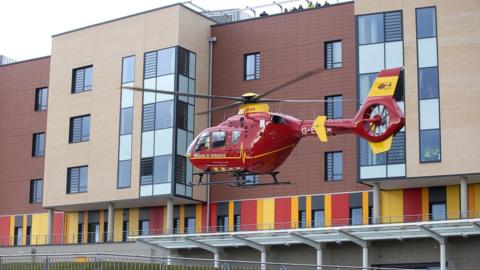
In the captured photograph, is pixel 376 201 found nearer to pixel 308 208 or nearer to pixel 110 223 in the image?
pixel 308 208

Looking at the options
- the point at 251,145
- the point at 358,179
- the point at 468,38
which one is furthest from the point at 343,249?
the point at 251,145

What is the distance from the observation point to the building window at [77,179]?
59719 mm

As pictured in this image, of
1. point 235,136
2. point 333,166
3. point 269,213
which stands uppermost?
point 333,166

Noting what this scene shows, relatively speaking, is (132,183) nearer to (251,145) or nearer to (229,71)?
(229,71)

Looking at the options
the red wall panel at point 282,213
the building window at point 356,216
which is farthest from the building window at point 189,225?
the building window at point 356,216

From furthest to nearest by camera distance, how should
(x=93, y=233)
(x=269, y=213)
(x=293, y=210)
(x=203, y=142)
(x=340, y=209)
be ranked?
(x=93, y=233), (x=269, y=213), (x=293, y=210), (x=340, y=209), (x=203, y=142)

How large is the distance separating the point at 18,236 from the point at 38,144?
6.21 m

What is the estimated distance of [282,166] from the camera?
55.2 metres

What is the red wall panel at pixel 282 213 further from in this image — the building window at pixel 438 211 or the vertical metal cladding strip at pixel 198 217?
the building window at pixel 438 211

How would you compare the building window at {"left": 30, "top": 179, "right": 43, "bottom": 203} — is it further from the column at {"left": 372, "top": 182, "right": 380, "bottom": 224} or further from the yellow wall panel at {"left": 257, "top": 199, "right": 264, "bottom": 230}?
the column at {"left": 372, "top": 182, "right": 380, "bottom": 224}

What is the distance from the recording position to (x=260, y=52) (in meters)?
57.1

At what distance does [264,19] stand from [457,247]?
1800 centimetres

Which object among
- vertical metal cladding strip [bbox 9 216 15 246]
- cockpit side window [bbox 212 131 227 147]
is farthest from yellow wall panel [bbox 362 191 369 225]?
vertical metal cladding strip [bbox 9 216 15 246]

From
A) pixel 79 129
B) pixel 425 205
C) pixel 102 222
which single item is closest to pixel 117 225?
pixel 102 222
